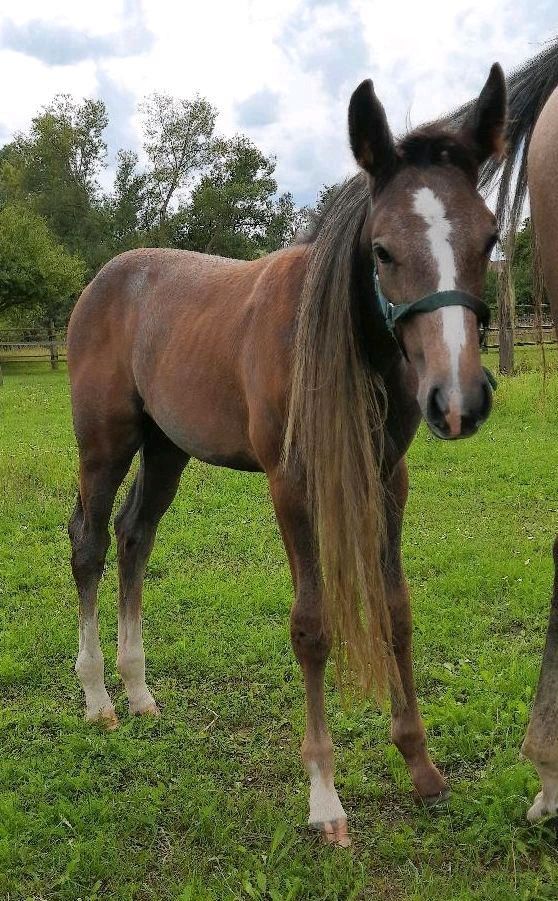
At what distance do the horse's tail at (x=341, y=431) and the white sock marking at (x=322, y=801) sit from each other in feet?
1.69

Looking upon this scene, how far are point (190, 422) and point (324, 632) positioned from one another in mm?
1049

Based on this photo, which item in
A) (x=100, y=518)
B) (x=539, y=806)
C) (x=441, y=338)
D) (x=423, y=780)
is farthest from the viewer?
(x=100, y=518)

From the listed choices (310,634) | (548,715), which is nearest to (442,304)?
(310,634)

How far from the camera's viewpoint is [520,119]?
219 centimetres

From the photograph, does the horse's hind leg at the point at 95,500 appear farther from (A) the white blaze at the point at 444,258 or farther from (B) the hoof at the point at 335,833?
(A) the white blaze at the point at 444,258

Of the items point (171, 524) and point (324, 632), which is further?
point (171, 524)

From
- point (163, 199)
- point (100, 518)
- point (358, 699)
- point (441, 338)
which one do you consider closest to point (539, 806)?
point (358, 699)

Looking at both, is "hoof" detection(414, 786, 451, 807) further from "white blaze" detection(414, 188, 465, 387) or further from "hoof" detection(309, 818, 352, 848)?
"white blaze" detection(414, 188, 465, 387)

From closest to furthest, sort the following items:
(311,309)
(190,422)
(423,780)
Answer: (311,309) → (423,780) → (190,422)

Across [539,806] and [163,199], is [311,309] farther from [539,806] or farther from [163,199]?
[163,199]

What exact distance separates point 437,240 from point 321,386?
552mm

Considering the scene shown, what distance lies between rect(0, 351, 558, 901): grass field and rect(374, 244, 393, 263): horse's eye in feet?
3.75

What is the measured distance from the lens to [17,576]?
4.88 meters

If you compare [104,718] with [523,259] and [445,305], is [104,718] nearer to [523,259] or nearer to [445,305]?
[445,305]
